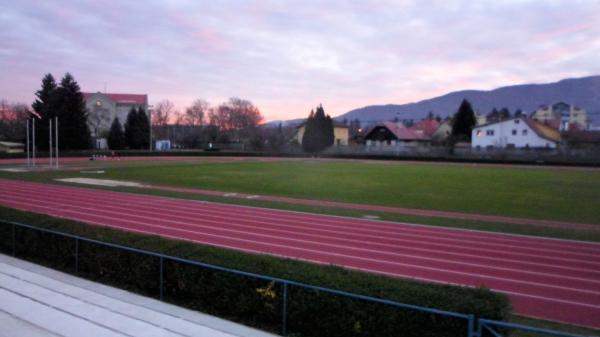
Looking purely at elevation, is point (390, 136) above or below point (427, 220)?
above

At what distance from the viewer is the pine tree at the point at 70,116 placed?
228 feet

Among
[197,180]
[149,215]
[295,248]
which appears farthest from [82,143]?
[295,248]

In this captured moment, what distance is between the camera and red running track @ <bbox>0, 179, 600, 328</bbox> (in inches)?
404

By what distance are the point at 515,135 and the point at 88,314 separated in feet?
274

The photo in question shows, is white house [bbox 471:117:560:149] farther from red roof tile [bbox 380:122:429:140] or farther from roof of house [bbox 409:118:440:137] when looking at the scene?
roof of house [bbox 409:118:440:137]

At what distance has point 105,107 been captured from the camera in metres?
118

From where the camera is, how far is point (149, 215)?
749 inches

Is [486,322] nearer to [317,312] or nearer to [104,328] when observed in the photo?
[317,312]

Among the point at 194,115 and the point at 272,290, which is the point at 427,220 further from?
the point at 194,115

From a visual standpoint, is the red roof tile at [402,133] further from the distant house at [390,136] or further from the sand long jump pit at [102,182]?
the sand long jump pit at [102,182]

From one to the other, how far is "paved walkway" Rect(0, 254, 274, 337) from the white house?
7682 centimetres

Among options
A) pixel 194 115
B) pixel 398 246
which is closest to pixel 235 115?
pixel 194 115

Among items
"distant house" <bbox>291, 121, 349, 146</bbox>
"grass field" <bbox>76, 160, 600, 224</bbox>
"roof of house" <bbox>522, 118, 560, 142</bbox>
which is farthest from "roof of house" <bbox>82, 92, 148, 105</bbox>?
"grass field" <bbox>76, 160, 600, 224</bbox>

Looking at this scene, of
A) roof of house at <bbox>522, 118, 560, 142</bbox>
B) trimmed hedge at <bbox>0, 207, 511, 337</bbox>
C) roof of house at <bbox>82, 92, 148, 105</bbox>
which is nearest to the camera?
trimmed hedge at <bbox>0, 207, 511, 337</bbox>
